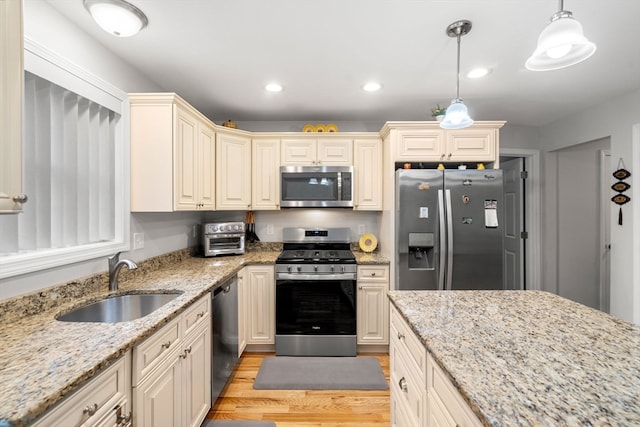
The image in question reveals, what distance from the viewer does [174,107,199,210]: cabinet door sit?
205cm

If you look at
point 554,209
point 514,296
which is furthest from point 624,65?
point 514,296

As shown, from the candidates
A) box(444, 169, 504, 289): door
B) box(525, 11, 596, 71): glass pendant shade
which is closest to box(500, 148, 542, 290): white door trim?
box(444, 169, 504, 289): door

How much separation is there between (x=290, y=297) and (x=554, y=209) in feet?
11.3

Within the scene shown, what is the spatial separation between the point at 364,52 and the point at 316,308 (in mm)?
2182

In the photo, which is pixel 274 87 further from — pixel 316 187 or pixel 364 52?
pixel 316 187

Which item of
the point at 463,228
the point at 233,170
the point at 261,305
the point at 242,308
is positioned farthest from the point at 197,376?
the point at 463,228

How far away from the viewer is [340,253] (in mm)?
3031

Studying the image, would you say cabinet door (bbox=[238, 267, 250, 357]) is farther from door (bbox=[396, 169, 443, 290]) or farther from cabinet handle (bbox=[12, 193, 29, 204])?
cabinet handle (bbox=[12, 193, 29, 204])

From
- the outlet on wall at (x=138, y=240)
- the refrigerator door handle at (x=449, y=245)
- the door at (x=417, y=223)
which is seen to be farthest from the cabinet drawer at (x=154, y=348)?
the refrigerator door handle at (x=449, y=245)

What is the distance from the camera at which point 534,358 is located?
87 centimetres

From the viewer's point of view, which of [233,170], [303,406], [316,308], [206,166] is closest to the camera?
[303,406]

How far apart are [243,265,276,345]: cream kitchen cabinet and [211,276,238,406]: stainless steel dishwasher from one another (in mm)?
294

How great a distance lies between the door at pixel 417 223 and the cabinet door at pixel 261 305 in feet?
4.00

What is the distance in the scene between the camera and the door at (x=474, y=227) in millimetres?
2535
